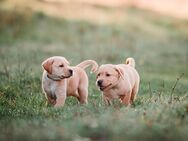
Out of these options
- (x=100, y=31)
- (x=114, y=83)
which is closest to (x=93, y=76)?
(x=114, y=83)

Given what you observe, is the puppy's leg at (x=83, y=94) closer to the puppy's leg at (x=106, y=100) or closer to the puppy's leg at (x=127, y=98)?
the puppy's leg at (x=106, y=100)

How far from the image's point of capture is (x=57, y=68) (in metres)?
11.4

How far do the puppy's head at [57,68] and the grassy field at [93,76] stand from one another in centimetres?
65

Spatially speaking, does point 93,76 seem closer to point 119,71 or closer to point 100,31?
point 119,71

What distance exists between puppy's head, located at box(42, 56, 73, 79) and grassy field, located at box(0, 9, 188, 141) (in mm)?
645

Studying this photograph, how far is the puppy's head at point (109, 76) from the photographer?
1109cm

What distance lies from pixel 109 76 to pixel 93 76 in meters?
5.87

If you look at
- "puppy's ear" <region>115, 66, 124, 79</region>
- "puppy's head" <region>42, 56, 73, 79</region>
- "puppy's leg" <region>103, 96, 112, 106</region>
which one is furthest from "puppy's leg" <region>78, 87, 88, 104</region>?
"puppy's ear" <region>115, 66, 124, 79</region>

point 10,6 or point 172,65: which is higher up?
point 10,6

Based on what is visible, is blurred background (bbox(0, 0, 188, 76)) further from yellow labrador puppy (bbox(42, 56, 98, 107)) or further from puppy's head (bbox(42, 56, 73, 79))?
puppy's head (bbox(42, 56, 73, 79))

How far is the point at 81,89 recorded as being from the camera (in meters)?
12.2

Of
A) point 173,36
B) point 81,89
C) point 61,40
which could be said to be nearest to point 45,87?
point 81,89

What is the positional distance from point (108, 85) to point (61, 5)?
797 inches

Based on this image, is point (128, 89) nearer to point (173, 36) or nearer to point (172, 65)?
point (172, 65)
